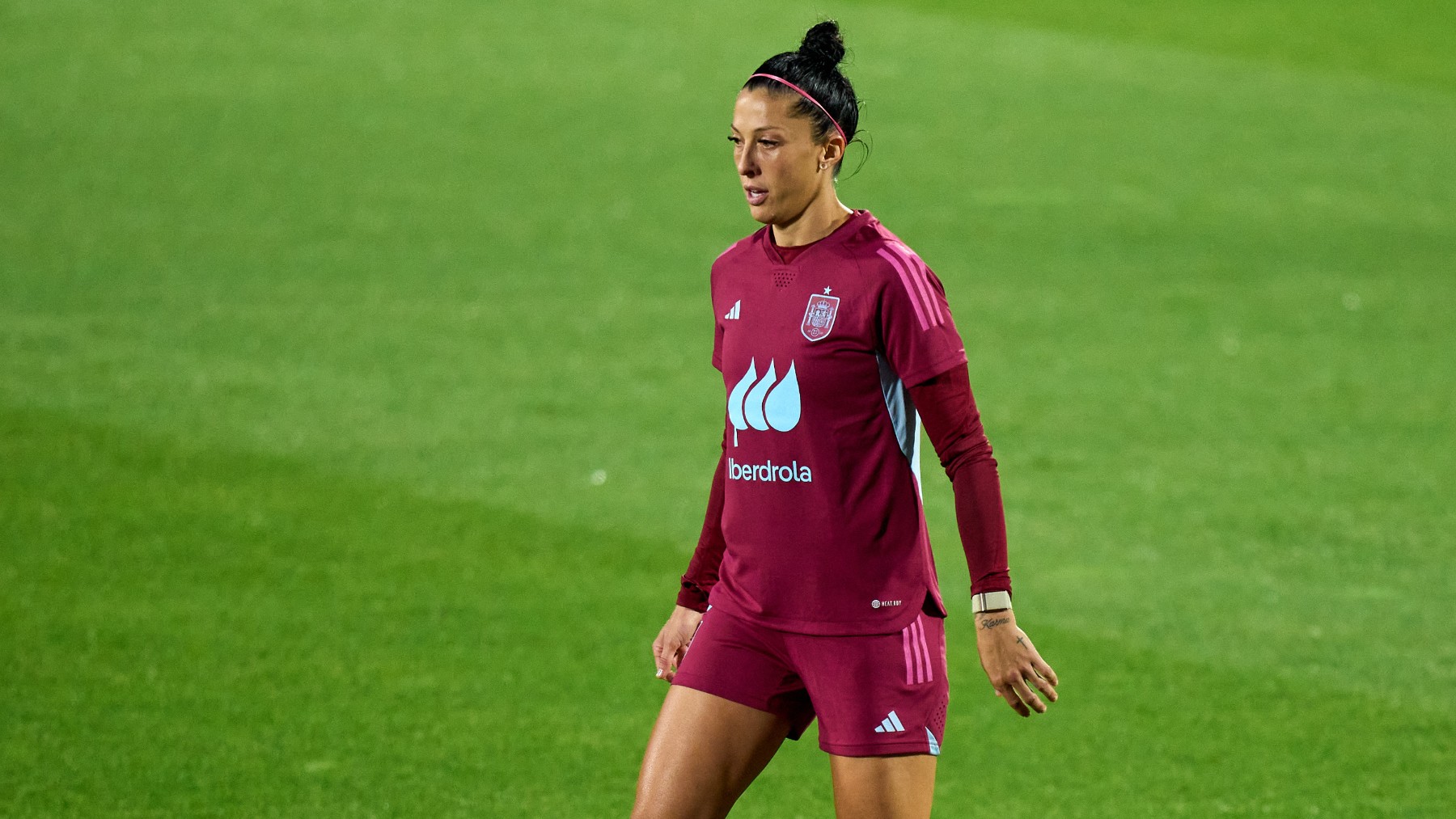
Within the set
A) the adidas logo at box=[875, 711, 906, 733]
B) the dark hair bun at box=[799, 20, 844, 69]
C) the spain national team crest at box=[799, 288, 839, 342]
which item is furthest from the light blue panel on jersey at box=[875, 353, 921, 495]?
the dark hair bun at box=[799, 20, 844, 69]

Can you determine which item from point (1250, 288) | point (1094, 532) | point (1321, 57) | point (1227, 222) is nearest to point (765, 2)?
point (1321, 57)

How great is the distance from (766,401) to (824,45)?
0.81 m

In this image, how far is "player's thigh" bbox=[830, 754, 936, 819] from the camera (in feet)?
13.0

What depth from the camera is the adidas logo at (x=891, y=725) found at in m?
4.01

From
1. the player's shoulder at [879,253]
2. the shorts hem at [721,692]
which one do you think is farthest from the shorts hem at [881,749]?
the player's shoulder at [879,253]

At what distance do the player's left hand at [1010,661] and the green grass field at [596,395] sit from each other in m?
2.36

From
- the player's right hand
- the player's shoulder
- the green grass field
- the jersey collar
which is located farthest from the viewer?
the green grass field

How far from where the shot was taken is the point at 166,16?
20.4m

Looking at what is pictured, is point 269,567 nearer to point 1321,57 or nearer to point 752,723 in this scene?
point 752,723

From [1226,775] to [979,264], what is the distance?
807 centimetres

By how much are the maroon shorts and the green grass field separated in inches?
77.6

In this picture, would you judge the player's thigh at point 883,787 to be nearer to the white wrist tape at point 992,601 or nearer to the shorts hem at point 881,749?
the shorts hem at point 881,749

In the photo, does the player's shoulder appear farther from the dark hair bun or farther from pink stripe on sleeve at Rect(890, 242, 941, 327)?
the dark hair bun

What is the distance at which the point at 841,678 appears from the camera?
406 cm
